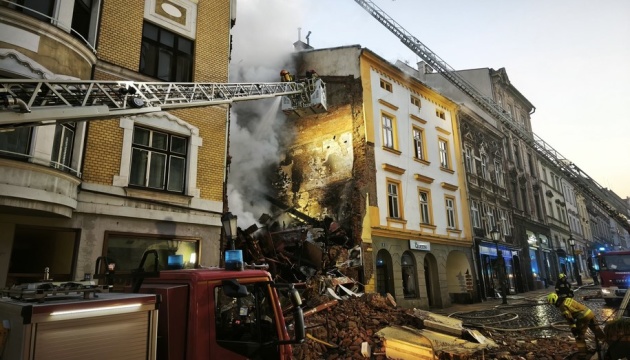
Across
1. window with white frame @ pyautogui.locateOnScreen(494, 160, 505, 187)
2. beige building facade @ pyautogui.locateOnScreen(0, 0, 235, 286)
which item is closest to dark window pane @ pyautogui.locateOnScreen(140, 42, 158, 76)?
beige building facade @ pyautogui.locateOnScreen(0, 0, 235, 286)

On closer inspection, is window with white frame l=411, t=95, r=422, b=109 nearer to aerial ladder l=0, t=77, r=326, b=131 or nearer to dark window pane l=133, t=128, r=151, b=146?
aerial ladder l=0, t=77, r=326, b=131

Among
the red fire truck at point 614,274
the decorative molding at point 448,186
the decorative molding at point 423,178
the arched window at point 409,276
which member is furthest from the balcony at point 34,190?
the red fire truck at point 614,274

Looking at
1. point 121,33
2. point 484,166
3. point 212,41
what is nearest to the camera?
point 121,33

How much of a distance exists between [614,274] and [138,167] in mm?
20268

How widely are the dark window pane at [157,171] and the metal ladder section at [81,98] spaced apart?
6.76ft

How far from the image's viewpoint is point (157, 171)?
31.8ft

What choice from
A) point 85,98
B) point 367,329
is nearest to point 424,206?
point 367,329

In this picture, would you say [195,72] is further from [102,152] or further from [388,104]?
[388,104]

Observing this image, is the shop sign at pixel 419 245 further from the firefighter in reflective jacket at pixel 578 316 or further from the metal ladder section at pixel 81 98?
the metal ladder section at pixel 81 98

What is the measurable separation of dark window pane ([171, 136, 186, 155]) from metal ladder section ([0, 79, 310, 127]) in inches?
75.1

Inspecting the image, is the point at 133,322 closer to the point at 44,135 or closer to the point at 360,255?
the point at 44,135

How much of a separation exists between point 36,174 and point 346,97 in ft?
46.1

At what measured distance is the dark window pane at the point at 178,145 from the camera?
10059 mm

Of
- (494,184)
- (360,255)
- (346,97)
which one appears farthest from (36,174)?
(494,184)
